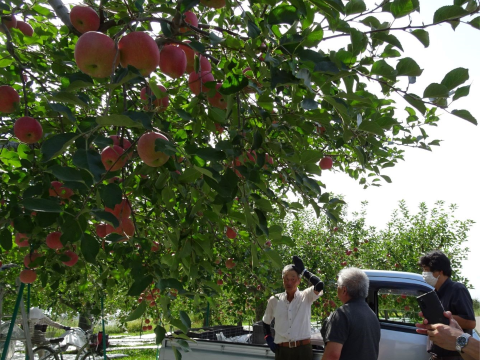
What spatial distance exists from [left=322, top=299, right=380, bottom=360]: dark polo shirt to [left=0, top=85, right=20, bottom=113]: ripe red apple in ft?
8.19

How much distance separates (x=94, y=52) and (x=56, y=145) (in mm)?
349

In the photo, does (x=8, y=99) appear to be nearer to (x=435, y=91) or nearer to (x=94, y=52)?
(x=94, y=52)

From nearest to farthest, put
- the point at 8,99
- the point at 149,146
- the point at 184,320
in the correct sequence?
the point at 149,146 < the point at 184,320 < the point at 8,99

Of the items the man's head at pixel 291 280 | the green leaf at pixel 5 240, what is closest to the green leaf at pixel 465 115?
the green leaf at pixel 5 240

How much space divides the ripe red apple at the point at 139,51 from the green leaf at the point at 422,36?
873 millimetres

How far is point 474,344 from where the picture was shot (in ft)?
7.36

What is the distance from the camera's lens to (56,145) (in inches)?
44.6

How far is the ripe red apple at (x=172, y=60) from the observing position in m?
1.55

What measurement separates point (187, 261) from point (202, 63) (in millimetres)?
964

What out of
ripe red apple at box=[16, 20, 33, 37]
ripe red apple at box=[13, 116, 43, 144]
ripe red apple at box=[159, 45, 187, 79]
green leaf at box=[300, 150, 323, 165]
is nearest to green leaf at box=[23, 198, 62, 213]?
ripe red apple at box=[159, 45, 187, 79]

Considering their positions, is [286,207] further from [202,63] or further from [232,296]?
[232,296]

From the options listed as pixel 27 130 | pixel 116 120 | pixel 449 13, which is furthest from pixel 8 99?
pixel 449 13

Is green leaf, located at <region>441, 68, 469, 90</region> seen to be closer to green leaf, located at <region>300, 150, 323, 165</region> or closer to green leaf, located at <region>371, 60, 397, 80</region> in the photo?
green leaf, located at <region>371, 60, 397, 80</region>

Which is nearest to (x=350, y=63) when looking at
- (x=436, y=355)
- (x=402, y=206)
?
(x=436, y=355)
